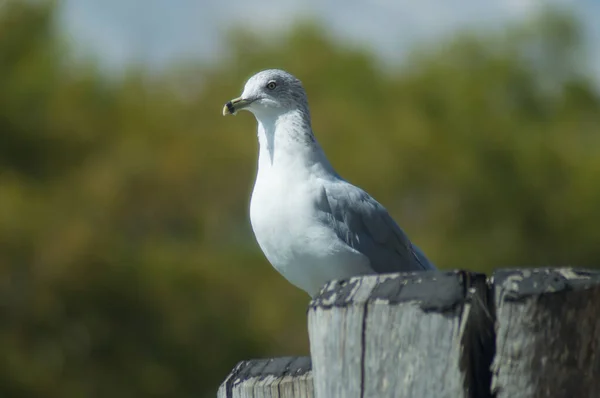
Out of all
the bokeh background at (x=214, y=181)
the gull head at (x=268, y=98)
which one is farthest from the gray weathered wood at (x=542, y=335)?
the bokeh background at (x=214, y=181)

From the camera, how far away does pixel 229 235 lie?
1526 centimetres

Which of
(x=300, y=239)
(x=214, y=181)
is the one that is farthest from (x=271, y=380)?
(x=214, y=181)

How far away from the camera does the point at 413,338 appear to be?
151 centimetres

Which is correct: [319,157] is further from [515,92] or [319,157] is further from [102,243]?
[515,92]

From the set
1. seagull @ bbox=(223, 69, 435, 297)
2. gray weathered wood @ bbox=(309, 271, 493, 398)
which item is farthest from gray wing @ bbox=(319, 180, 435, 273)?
gray weathered wood @ bbox=(309, 271, 493, 398)

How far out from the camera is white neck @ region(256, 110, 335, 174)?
3.24 meters

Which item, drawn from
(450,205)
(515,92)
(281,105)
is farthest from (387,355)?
(515,92)

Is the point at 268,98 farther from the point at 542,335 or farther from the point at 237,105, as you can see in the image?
the point at 542,335

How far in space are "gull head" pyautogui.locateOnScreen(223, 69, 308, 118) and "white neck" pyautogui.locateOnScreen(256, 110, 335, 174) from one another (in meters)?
0.02

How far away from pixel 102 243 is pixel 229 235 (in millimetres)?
3285

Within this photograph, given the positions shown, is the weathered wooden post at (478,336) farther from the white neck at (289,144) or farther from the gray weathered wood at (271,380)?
the white neck at (289,144)

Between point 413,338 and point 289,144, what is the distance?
1832 mm

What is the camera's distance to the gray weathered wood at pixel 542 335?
4.91 ft

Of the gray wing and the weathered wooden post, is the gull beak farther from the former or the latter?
the weathered wooden post
